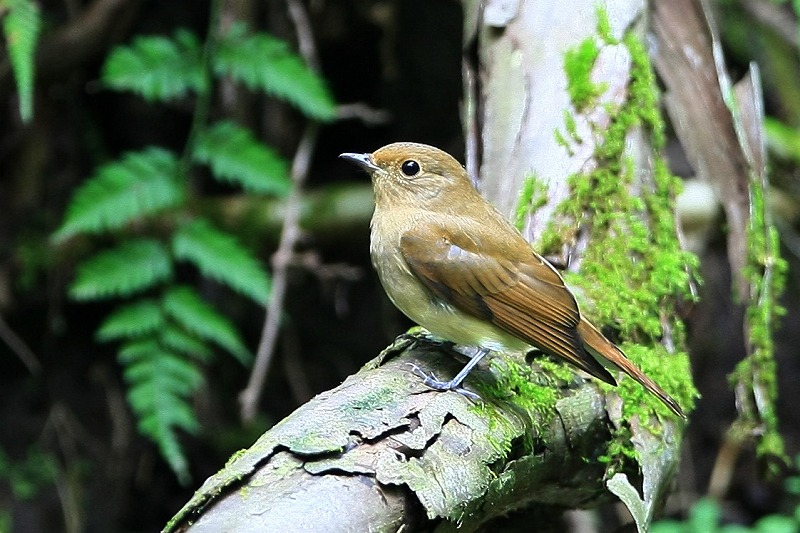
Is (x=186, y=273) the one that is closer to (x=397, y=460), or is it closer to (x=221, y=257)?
(x=221, y=257)

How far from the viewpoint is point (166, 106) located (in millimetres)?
4641

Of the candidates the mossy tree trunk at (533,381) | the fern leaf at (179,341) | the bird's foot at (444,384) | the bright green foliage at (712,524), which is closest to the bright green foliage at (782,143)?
the bright green foliage at (712,524)

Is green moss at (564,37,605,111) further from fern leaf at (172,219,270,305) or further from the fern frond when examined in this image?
the fern frond

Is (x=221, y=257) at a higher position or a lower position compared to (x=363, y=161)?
lower

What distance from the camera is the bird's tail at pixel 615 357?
224 centimetres

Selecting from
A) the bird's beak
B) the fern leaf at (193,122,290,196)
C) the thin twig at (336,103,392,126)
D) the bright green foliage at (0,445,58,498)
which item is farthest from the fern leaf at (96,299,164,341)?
the bird's beak

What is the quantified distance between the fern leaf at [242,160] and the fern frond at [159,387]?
714 millimetres

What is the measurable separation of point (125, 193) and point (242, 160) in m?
0.46

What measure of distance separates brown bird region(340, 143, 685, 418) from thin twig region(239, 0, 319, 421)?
121cm

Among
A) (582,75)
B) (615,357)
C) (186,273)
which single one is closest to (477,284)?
(615,357)

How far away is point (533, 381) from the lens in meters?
2.33

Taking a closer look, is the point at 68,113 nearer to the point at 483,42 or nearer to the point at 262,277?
the point at 262,277

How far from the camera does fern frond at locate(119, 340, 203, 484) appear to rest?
3.54 metres

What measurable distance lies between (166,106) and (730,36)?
2801 mm
